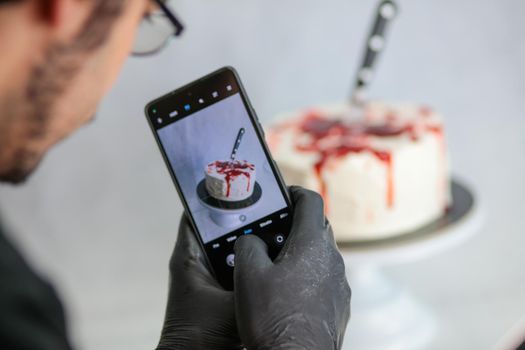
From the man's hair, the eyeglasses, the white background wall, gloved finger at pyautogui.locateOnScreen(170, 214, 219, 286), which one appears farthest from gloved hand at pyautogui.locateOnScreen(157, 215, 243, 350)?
the white background wall

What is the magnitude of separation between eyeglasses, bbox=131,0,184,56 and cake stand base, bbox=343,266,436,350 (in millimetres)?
748

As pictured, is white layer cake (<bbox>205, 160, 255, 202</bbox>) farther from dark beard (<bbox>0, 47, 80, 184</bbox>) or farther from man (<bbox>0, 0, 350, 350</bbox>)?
dark beard (<bbox>0, 47, 80, 184</bbox>)

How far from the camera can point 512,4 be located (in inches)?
64.0

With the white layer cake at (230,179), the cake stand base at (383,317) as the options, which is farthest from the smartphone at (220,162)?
the cake stand base at (383,317)

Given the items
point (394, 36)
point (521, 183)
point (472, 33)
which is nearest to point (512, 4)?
point (472, 33)

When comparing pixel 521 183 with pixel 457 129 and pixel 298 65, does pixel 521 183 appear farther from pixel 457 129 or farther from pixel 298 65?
pixel 298 65

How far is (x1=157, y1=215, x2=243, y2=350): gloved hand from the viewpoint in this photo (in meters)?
0.71

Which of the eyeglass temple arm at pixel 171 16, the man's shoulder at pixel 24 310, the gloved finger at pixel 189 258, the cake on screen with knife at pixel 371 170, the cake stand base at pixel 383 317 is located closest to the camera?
the man's shoulder at pixel 24 310

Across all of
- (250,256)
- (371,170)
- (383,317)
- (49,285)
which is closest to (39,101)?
(49,285)

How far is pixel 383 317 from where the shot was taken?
1374 millimetres

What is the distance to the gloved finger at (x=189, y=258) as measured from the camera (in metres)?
0.73

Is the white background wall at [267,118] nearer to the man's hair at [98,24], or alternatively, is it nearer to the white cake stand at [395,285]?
the white cake stand at [395,285]

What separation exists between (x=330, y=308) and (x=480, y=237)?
104 centimetres

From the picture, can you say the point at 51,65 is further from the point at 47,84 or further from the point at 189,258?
the point at 189,258
